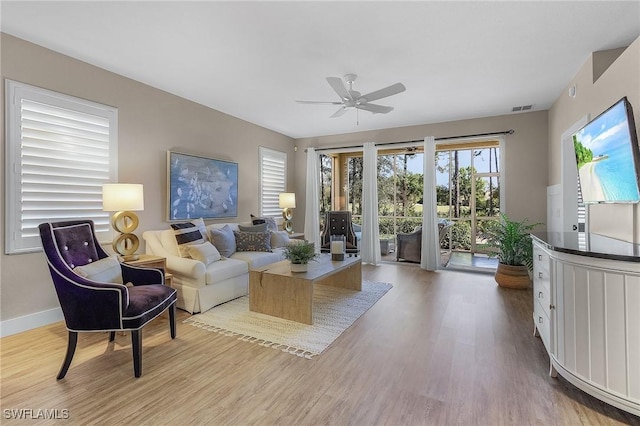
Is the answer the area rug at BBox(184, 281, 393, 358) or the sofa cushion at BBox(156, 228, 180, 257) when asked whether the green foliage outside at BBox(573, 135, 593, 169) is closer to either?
the area rug at BBox(184, 281, 393, 358)

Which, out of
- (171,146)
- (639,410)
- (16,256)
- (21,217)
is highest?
(171,146)

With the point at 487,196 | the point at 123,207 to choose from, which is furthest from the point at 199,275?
the point at 487,196

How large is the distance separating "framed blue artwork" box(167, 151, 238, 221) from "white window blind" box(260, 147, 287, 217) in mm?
808

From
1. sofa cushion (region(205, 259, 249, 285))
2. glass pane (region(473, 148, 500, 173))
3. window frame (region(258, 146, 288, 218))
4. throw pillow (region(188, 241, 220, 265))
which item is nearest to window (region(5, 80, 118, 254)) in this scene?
throw pillow (region(188, 241, 220, 265))

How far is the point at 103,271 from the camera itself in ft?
8.02

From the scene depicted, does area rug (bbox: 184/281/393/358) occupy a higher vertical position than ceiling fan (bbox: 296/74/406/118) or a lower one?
lower

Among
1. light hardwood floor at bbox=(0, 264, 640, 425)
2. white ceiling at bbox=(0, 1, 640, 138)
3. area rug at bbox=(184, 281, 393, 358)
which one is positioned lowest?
light hardwood floor at bbox=(0, 264, 640, 425)

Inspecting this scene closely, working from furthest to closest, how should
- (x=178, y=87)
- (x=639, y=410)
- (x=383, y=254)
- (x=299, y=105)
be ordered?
(x=383, y=254) < (x=299, y=105) < (x=178, y=87) < (x=639, y=410)

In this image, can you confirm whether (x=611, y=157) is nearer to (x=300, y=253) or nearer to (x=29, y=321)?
(x=300, y=253)

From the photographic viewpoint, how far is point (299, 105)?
184 inches

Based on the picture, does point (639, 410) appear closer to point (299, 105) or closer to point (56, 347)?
point (56, 347)

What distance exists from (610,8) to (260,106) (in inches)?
158

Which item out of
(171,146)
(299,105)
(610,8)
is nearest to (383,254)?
(299,105)

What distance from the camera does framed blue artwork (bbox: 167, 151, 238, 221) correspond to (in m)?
4.25
